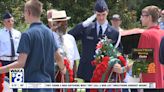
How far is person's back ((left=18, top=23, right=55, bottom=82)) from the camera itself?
19.2 ft

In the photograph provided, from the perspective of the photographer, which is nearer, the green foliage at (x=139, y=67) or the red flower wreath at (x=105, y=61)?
the green foliage at (x=139, y=67)

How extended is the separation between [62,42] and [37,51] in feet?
6.07

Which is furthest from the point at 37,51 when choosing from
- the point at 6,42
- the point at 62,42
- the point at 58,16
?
the point at 6,42

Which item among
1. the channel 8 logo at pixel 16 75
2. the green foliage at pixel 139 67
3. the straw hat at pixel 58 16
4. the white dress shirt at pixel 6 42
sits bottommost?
the white dress shirt at pixel 6 42

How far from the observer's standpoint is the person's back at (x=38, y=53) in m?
5.87

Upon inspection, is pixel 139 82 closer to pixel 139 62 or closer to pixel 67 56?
pixel 139 62

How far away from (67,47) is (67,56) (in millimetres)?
144

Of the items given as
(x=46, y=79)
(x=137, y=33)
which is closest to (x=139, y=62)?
(x=137, y=33)

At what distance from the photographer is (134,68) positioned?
675cm

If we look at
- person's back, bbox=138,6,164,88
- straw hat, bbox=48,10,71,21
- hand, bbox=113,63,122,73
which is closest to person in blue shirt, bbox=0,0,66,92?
person's back, bbox=138,6,164,88

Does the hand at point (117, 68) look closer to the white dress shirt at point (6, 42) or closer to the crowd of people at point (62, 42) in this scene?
the crowd of people at point (62, 42)

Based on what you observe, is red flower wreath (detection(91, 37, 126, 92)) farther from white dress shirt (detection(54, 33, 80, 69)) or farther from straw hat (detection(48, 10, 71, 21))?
straw hat (detection(48, 10, 71, 21))

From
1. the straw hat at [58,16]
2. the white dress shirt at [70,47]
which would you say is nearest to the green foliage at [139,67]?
the white dress shirt at [70,47]

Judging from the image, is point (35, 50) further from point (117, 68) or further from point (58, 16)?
point (58, 16)
